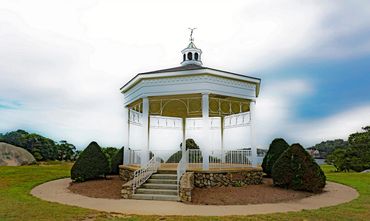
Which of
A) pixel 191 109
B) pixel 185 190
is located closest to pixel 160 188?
pixel 185 190

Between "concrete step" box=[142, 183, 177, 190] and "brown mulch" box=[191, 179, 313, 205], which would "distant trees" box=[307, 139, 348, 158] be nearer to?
"brown mulch" box=[191, 179, 313, 205]

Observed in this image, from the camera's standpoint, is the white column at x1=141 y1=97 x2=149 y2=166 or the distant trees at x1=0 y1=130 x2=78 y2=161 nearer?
the white column at x1=141 y1=97 x2=149 y2=166

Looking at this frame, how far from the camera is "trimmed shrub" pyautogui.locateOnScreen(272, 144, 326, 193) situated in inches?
486

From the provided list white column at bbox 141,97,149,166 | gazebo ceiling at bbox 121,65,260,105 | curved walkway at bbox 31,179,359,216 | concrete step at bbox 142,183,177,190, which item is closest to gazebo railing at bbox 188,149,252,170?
white column at bbox 141,97,149,166

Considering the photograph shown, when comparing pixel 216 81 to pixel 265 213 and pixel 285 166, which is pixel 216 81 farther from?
pixel 265 213

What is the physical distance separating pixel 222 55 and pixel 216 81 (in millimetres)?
2040

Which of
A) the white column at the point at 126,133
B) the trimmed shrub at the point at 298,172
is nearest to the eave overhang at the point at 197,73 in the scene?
the white column at the point at 126,133

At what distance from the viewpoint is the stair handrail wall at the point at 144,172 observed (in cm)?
1178

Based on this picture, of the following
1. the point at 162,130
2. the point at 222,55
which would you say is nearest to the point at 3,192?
the point at 162,130

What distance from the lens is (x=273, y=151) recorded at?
1689 centimetres

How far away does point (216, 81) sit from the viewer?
13422 mm

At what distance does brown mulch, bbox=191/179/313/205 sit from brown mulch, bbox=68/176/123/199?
320cm

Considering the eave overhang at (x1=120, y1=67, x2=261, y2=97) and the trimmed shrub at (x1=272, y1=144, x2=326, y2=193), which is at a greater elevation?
the eave overhang at (x1=120, y1=67, x2=261, y2=97)

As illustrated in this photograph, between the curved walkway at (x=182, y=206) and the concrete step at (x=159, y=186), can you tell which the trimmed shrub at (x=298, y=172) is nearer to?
the curved walkway at (x=182, y=206)
